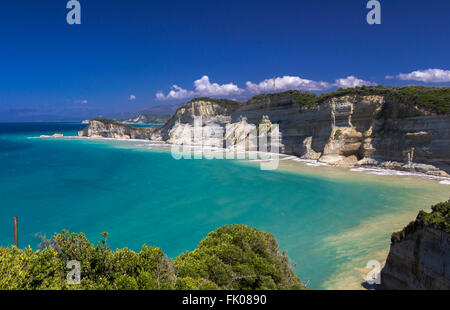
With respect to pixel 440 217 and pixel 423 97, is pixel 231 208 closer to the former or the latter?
pixel 440 217

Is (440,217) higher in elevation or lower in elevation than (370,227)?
higher

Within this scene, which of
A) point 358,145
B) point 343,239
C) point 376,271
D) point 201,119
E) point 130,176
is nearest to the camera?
point 376,271

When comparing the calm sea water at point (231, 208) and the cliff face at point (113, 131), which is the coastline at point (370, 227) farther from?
the cliff face at point (113, 131)

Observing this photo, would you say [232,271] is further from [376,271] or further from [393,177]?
[393,177]

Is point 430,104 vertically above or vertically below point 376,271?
above

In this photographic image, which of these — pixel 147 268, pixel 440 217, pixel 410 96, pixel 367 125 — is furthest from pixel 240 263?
pixel 367 125

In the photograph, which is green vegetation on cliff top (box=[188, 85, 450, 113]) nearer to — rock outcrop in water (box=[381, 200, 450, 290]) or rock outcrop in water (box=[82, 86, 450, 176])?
rock outcrop in water (box=[82, 86, 450, 176])
